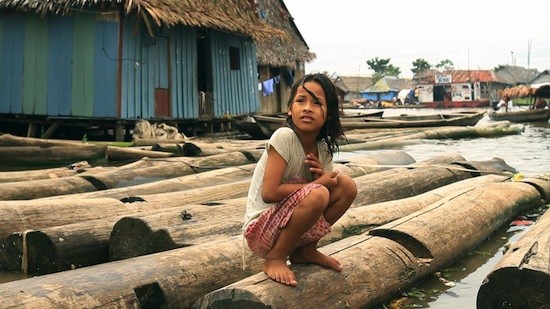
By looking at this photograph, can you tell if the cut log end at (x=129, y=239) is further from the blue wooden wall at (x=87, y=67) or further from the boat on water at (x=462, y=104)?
the boat on water at (x=462, y=104)

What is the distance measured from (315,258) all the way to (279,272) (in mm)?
319

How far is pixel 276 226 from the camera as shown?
3145 millimetres

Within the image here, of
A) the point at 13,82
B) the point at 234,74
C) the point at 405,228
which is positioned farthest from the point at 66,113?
the point at 405,228

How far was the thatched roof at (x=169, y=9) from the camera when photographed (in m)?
12.1

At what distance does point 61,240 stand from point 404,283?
211 cm

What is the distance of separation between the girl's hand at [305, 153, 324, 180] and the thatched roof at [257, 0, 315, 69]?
17.5 m

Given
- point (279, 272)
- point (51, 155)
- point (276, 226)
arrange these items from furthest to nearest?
point (51, 155)
point (276, 226)
point (279, 272)

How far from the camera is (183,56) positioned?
48.4ft

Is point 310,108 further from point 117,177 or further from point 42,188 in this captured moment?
point 117,177

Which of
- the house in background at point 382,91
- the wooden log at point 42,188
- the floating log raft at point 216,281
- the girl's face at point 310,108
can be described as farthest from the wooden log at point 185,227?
the house in background at point 382,91

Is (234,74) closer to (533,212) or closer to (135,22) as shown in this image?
(135,22)

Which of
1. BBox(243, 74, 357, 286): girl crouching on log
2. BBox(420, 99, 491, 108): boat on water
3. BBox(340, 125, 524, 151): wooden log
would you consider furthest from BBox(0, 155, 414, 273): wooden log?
BBox(420, 99, 491, 108): boat on water

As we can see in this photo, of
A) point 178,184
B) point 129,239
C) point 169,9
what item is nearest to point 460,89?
point 169,9

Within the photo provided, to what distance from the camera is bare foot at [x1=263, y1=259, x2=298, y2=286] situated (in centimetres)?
299
